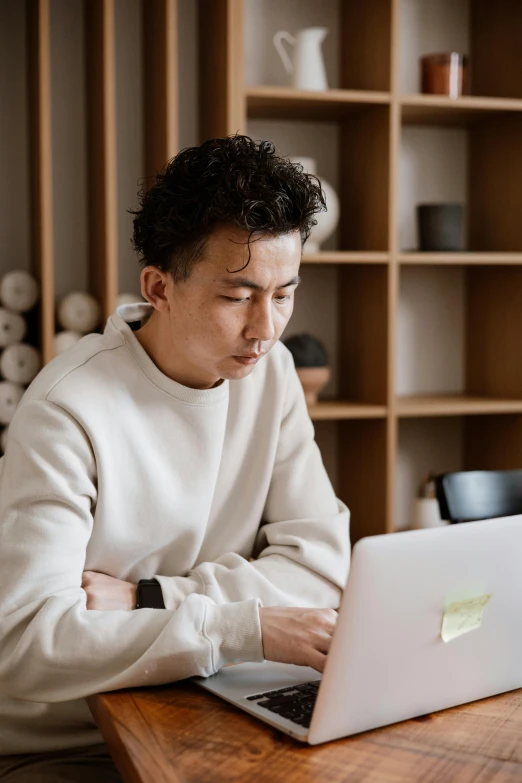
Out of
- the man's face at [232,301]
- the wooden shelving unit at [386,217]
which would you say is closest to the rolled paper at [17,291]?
the wooden shelving unit at [386,217]

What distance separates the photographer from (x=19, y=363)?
264 cm

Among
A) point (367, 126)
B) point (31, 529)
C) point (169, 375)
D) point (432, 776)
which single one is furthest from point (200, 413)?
point (367, 126)

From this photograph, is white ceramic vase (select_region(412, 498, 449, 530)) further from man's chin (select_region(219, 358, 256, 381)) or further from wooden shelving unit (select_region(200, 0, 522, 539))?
man's chin (select_region(219, 358, 256, 381))

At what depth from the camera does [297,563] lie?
1.49 metres

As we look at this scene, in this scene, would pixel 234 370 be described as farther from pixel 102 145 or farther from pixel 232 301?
pixel 102 145

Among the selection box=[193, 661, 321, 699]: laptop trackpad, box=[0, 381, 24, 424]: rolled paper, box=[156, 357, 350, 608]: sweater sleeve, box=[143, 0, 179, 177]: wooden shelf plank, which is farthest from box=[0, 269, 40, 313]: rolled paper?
box=[193, 661, 321, 699]: laptop trackpad

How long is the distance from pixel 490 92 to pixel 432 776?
282 centimetres

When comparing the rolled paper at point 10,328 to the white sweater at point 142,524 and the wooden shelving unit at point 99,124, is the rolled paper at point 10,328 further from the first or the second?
the white sweater at point 142,524

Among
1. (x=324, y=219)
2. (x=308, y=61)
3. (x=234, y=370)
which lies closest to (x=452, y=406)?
(x=324, y=219)

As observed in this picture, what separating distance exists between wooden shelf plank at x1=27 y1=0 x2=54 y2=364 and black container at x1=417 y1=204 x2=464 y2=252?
1.22m

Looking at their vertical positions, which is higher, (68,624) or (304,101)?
(304,101)

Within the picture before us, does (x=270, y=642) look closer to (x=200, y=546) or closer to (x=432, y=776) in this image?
(x=432, y=776)

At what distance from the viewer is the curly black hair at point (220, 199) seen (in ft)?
4.34

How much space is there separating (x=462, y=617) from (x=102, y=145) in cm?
201
